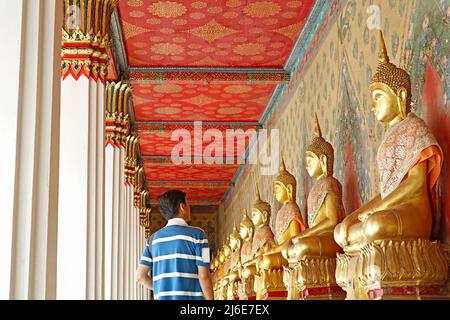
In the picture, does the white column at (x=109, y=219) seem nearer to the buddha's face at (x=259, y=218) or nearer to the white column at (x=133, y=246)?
the buddha's face at (x=259, y=218)

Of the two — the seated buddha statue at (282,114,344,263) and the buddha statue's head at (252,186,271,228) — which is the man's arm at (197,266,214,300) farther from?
the buddha statue's head at (252,186,271,228)

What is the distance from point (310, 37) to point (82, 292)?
4.22 m

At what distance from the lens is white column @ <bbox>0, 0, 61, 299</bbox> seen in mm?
3385

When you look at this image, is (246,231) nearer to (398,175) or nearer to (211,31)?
(211,31)

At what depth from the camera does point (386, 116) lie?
4379mm

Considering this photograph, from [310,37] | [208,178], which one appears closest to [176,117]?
[310,37]

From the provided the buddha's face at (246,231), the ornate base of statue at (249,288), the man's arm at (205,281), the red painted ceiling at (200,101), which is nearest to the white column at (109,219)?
the ornate base of statue at (249,288)

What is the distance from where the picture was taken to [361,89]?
6371 millimetres

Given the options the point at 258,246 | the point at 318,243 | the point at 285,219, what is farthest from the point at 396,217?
the point at 258,246

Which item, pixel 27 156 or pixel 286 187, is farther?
pixel 286 187

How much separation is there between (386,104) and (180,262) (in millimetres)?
1658

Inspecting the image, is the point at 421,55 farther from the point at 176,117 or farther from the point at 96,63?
the point at 176,117

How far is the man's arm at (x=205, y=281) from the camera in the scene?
384 cm
